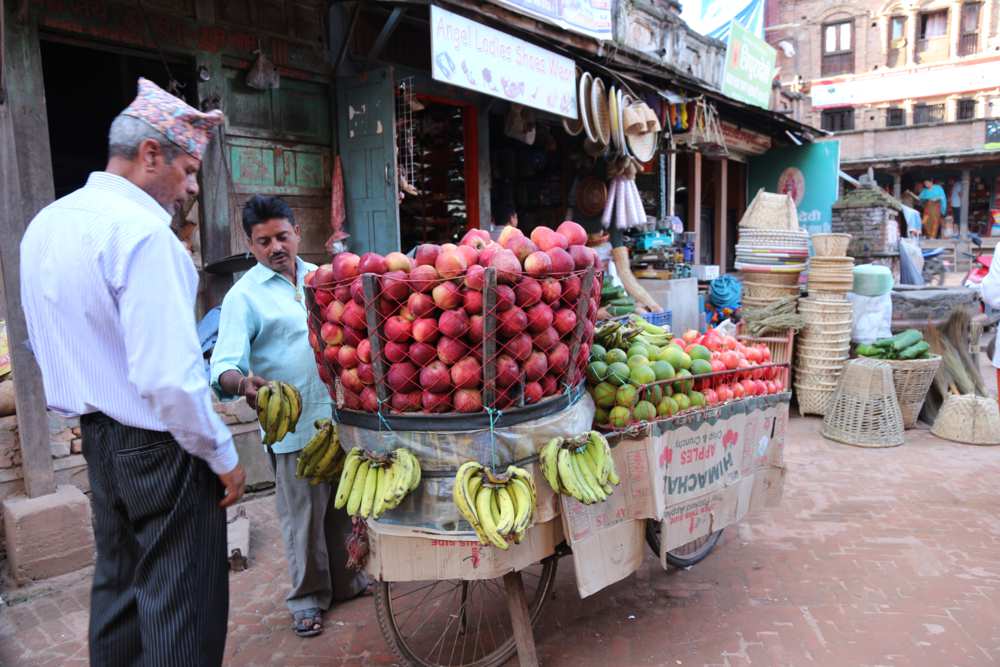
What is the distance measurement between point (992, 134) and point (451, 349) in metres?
31.6

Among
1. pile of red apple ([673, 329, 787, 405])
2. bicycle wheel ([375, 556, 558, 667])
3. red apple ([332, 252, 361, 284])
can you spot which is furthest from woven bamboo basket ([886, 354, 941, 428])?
red apple ([332, 252, 361, 284])

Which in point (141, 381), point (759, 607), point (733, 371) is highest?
point (141, 381)

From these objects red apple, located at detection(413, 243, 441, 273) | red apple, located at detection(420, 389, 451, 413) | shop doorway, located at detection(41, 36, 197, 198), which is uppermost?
shop doorway, located at detection(41, 36, 197, 198)

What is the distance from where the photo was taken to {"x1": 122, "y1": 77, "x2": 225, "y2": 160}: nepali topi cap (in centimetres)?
197

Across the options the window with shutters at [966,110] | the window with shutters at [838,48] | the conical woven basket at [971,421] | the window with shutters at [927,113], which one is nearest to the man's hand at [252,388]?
the conical woven basket at [971,421]

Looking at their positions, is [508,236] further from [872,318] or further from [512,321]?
[872,318]

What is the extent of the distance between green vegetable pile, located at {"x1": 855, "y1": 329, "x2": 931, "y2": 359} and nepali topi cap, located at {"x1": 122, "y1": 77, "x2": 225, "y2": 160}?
677cm

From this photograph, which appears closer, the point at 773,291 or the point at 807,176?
the point at 773,291

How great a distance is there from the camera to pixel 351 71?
5867 mm

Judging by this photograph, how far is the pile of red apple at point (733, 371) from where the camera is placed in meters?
3.32

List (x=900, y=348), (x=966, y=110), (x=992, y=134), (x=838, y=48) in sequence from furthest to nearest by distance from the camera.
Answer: (x=838, y=48) < (x=966, y=110) < (x=992, y=134) < (x=900, y=348)

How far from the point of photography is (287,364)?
316cm

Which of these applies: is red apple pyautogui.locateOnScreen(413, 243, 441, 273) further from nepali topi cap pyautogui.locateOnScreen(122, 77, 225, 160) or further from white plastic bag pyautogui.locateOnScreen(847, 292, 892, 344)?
white plastic bag pyautogui.locateOnScreen(847, 292, 892, 344)

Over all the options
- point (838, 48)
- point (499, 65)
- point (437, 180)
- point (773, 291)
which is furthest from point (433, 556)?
point (838, 48)
